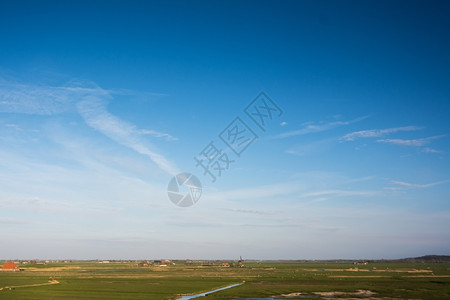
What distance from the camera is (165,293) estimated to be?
49312mm

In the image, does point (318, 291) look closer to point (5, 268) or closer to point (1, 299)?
point (1, 299)

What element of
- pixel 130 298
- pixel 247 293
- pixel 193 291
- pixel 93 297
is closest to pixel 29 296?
pixel 93 297

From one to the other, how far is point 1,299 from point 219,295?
85.9 ft

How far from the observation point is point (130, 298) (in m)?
43.6

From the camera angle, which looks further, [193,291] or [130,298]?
[193,291]

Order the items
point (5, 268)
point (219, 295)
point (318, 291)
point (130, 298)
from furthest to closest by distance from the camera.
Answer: point (5, 268)
point (318, 291)
point (219, 295)
point (130, 298)

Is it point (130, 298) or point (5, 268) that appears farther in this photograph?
point (5, 268)

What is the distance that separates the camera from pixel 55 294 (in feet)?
150

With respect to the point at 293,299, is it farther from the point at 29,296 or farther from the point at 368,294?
the point at 29,296

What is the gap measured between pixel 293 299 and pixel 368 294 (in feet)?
39.1

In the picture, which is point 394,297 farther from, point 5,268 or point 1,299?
point 5,268

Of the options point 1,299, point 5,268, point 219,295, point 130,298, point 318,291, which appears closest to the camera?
point 1,299

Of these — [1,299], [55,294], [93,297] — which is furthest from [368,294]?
[1,299]

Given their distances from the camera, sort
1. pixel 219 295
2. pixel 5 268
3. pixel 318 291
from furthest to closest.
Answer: pixel 5 268, pixel 318 291, pixel 219 295
